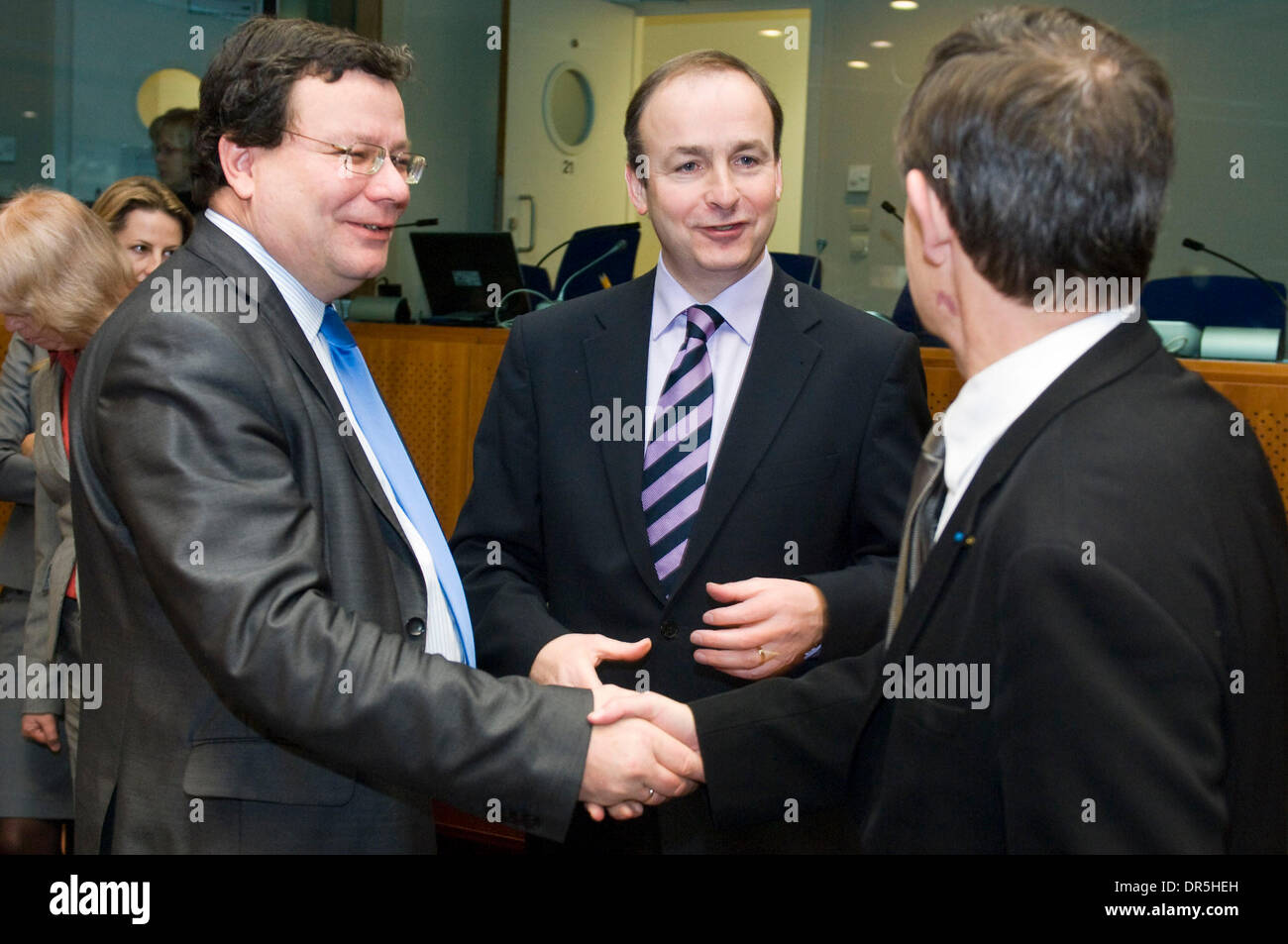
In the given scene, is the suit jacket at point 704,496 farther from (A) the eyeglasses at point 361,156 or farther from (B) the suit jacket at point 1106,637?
(B) the suit jacket at point 1106,637

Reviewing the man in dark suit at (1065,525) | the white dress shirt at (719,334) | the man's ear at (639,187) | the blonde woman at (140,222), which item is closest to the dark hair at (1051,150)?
the man in dark suit at (1065,525)

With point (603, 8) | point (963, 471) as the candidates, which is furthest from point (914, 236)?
point (603, 8)

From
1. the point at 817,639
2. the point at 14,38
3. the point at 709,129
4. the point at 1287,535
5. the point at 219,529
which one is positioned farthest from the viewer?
the point at 14,38

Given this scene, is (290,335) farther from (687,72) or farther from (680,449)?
(687,72)

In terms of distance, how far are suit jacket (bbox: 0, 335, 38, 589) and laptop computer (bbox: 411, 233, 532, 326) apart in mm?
1871

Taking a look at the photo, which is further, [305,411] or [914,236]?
[305,411]

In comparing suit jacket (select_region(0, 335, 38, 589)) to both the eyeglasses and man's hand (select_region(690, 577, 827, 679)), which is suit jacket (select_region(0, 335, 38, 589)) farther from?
man's hand (select_region(690, 577, 827, 679))

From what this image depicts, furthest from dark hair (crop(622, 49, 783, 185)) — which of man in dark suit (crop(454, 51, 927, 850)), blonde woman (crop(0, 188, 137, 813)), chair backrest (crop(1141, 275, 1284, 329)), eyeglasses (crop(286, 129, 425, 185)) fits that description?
chair backrest (crop(1141, 275, 1284, 329))

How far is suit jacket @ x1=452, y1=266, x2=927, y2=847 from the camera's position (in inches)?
69.8

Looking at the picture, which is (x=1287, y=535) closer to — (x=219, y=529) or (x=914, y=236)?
(x=914, y=236)

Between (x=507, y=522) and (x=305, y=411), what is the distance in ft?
1.60

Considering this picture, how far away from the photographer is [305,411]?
1482 mm

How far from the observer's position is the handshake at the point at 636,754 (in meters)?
1.52

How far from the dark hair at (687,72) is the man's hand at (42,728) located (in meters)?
1.84
